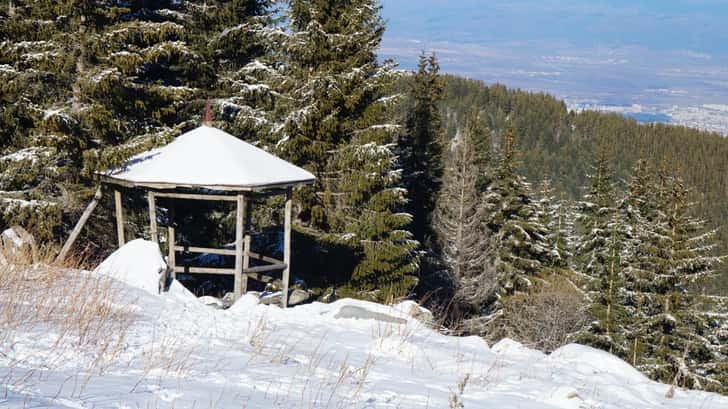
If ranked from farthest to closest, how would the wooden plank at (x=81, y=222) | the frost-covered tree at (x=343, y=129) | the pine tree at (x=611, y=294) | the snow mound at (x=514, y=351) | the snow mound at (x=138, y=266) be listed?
the pine tree at (x=611, y=294) → the frost-covered tree at (x=343, y=129) → the wooden plank at (x=81, y=222) → the snow mound at (x=138, y=266) → the snow mound at (x=514, y=351)

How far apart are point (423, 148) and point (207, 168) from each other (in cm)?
2121

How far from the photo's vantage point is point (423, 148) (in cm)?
3117

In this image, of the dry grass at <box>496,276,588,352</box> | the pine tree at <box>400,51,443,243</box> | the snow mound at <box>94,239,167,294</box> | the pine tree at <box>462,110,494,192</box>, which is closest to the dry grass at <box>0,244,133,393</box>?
the snow mound at <box>94,239,167,294</box>

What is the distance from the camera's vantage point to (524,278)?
28.7m

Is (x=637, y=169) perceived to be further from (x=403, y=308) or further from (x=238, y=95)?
(x=403, y=308)

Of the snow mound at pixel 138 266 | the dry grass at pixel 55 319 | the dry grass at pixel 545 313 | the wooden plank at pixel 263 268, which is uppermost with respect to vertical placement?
the dry grass at pixel 55 319

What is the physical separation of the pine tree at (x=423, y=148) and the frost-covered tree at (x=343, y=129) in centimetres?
994

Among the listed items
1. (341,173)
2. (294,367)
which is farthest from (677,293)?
(294,367)

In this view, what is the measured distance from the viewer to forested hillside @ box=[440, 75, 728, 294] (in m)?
105

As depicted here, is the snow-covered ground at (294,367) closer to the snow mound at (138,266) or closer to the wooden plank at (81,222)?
the snow mound at (138,266)

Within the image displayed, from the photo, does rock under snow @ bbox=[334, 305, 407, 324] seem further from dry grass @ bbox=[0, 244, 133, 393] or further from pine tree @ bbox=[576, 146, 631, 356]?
pine tree @ bbox=[576, 146, 631, 356]

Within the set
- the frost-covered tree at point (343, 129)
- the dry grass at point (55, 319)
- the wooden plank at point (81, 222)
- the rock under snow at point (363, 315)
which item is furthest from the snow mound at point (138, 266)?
the frost-covered tree at point (343, 129)

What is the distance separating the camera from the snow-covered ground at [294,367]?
421 cm

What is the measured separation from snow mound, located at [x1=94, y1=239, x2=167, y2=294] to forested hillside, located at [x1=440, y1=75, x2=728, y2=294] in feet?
297
